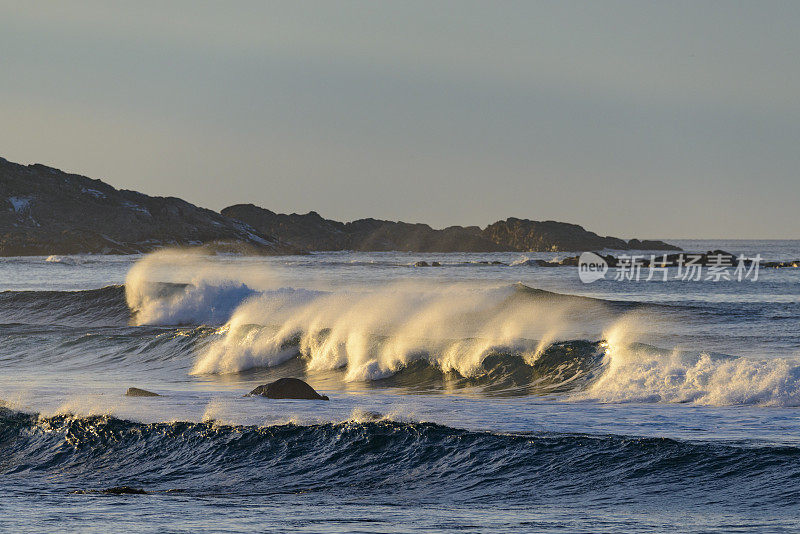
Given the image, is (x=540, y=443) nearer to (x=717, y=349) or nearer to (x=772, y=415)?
(x=772, y=415)

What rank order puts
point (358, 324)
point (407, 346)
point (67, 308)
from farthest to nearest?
1. point (67, 308)
2. point (358, 324)
3. point (407, 346)

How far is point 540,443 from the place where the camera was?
12.0 meters

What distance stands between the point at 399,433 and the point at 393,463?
2.79 ft

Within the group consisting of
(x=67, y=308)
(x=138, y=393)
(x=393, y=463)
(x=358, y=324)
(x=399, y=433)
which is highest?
(x=358, y=324)

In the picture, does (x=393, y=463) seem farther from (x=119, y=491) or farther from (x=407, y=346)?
(x=407, y=346)

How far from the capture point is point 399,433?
1277 cm

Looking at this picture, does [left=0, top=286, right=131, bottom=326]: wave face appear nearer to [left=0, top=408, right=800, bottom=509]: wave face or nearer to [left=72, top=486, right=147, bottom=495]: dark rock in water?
[left=0, top=408, right=800, bottom=509]: wave face

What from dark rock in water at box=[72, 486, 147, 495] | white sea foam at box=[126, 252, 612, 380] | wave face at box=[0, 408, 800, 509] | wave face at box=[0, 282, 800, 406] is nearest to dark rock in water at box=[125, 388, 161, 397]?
wave face at box=[0, 408, 800, 509]

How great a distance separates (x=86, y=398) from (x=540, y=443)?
29.2 ft

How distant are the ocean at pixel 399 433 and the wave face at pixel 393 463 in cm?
3

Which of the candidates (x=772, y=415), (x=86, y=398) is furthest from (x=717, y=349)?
(x=86, y=398)

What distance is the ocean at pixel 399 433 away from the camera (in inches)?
371

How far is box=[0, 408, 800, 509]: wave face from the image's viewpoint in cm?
1040

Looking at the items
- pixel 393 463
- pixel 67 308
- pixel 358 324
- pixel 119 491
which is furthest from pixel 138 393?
pixel 67 308
